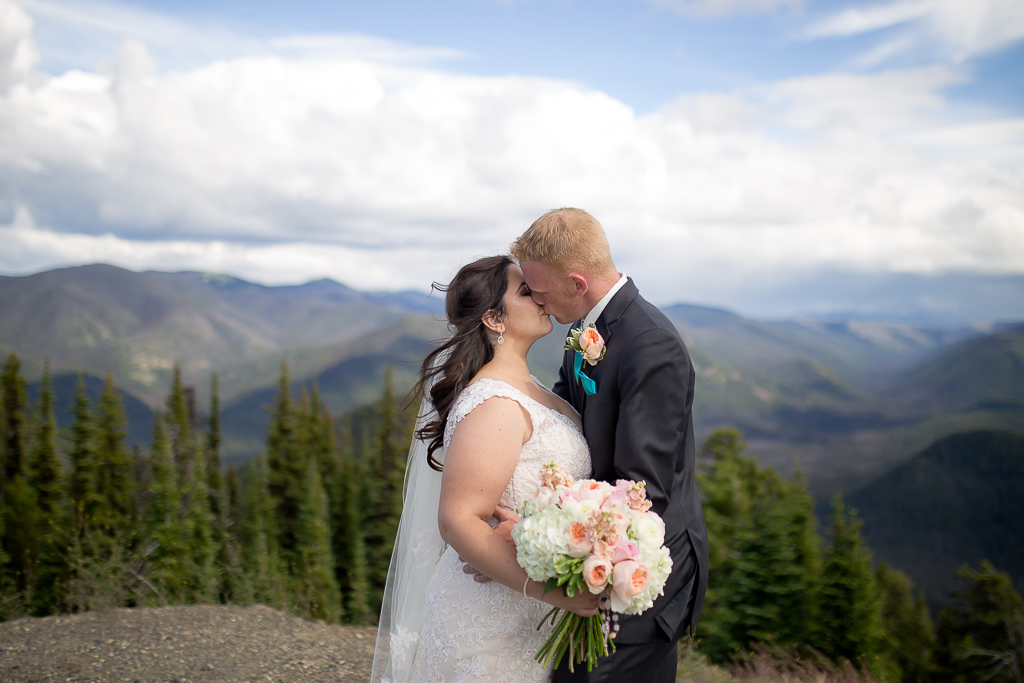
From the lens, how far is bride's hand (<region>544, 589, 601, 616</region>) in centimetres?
347

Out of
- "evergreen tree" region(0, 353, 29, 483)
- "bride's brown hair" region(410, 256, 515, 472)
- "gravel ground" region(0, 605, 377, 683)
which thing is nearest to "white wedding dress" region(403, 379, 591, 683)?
"bride's brown hair" region(410, 256, 515, 472)

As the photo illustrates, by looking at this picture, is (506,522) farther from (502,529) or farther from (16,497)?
(16,497)

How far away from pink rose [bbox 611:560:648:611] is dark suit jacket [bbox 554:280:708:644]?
2.11ft

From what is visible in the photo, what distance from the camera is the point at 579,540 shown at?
3.28m

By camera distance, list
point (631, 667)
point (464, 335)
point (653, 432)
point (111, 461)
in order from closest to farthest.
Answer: point (653, 432)
point (631, 667)
point (464, 335)
point (111, 461)

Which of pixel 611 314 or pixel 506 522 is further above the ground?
pixel 611 314

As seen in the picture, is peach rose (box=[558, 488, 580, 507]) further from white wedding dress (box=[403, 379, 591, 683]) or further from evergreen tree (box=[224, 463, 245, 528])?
evergreen tree (box=[224, 463, 245, 528])

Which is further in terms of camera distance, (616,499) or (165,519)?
(165,519)


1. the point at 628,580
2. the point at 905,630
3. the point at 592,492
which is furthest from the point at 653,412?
the point at 905,630

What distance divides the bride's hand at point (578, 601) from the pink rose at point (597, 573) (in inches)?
9.5

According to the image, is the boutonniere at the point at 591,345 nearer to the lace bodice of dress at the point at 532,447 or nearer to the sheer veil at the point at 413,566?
Result: the lace bodice of dress at the point at 532,447

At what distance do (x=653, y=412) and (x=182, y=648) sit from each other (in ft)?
26.1

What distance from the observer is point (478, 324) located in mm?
4594

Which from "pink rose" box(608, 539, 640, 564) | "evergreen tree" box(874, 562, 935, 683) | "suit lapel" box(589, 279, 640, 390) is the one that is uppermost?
"suit lapel" box(589, 279, 640, 390)
